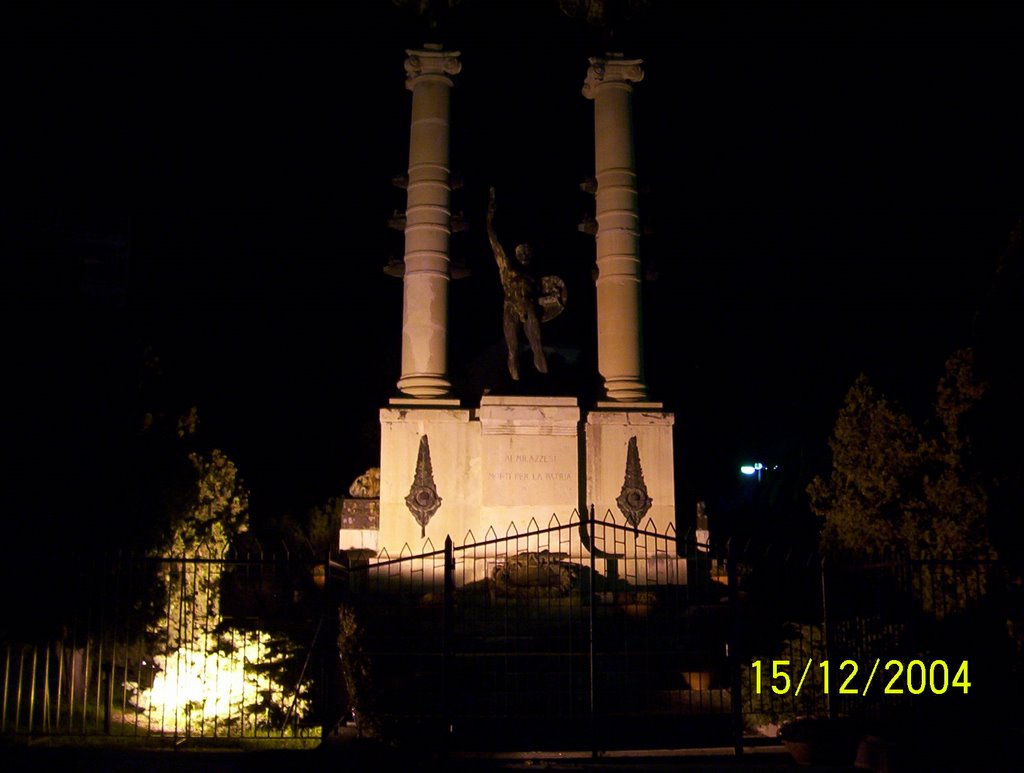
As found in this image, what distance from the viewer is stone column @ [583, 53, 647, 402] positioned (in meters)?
21.3

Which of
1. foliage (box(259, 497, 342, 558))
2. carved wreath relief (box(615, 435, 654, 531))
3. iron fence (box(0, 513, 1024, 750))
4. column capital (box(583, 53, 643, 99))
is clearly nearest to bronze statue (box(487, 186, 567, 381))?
carved wreath relief (box(615, 435, 654, 531))

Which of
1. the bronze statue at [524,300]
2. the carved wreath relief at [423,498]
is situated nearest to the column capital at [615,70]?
the bronze statue at [524,300]

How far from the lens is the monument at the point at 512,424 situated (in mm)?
19688

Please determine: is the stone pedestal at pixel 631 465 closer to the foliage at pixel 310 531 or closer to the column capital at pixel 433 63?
the column capital at pixel 433 63

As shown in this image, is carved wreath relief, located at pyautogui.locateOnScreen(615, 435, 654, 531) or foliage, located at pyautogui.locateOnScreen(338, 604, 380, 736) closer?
foliage, located at pyautogui.locateOnScreen(338, 604, 380, 736)

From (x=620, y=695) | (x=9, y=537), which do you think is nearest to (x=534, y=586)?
(x=620, y=695)

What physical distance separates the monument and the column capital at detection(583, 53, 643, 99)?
1.96 meters

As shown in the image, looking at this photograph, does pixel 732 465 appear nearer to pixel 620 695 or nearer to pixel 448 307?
pixel 448 307

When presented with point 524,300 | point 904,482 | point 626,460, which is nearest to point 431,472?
point 626,460

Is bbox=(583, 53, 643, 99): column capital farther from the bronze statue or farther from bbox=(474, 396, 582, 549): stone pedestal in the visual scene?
bbox=(474, 396, 582, 549): stone pedestal

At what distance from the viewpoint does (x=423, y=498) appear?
1961cm

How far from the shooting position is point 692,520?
26.0 m
